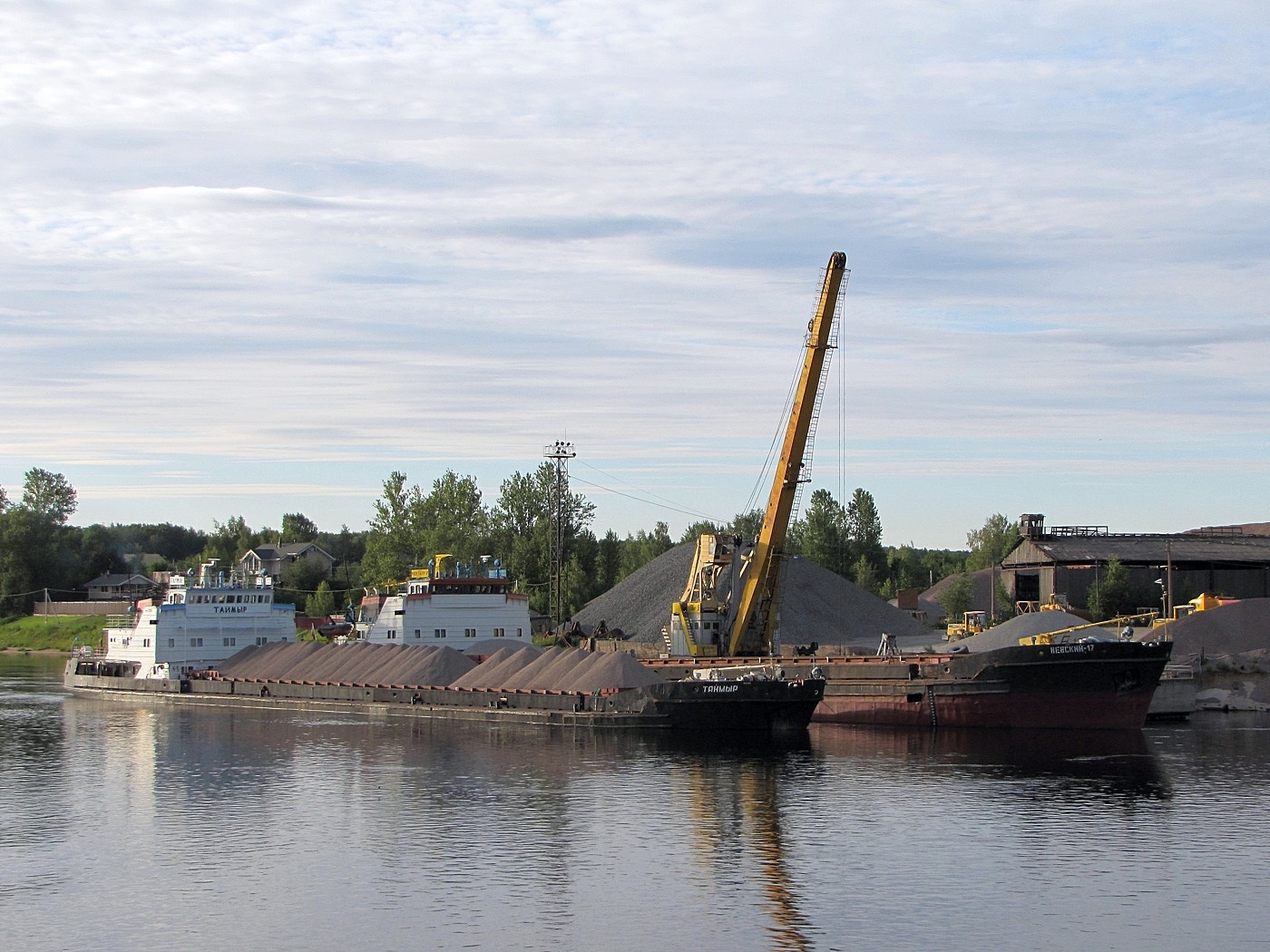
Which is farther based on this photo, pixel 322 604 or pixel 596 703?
pixel 322 604

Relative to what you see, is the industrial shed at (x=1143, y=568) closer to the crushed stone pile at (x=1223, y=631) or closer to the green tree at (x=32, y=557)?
the crushed stone pile at (x=1223, y=631)

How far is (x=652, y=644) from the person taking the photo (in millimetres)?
77312

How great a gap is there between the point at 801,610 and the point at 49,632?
76.3 meters

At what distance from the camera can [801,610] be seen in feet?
307

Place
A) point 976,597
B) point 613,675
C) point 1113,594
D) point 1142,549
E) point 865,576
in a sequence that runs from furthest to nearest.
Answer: point 865,576 → point 976,597 → point 1142,549 → point 1113,594 → point 613,675

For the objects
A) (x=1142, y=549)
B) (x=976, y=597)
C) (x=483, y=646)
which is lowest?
(x=483, y=646)

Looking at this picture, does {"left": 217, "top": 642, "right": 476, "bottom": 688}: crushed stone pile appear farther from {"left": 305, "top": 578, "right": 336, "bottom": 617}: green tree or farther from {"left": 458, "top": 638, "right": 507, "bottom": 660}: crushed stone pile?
{"left": 305, "top": 578, "right": 336, "bottom": 617}: green tree

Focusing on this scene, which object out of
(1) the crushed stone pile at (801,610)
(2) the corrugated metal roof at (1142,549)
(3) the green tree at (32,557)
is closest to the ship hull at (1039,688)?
(1) the crushed stone pile at (801,610)

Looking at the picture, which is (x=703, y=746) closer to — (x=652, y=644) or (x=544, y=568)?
(x=652, y=644)

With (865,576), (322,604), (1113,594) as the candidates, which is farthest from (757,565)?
(322,604)

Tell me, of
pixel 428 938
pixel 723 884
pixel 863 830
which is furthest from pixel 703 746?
pixel 428 938

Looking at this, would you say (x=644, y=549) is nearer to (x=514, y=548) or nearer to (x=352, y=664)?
(x=514, y=548)

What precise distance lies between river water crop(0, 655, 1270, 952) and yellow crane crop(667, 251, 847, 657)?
36.9 ft

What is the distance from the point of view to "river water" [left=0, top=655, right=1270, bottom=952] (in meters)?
26.7
